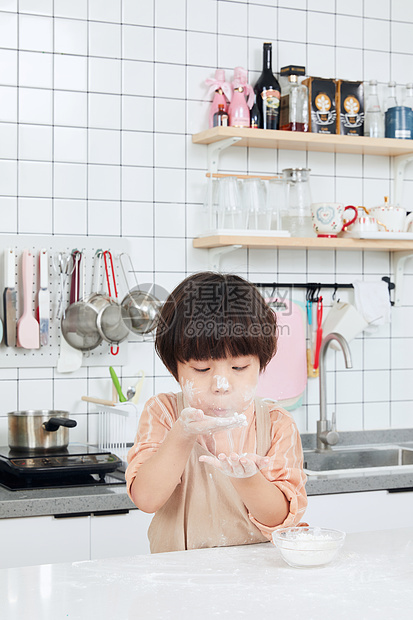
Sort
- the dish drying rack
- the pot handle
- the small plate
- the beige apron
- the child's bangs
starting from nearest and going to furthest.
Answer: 1. the child's bangs
2. the beige apron
3. the pot handle
4. the dish drying rack
5. the small plate

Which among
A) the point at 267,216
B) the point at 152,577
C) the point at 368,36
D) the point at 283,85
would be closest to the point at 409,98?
the point at 368,36

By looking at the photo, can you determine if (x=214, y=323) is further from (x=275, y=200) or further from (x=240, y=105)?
(x=240, y=105)

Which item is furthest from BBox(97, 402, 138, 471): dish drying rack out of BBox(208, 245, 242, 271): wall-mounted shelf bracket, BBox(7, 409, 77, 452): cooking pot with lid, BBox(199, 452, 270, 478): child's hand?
BBox(199, 452, 270, 478): child's hand

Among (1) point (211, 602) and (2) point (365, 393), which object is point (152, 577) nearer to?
(1) point (211, 602)

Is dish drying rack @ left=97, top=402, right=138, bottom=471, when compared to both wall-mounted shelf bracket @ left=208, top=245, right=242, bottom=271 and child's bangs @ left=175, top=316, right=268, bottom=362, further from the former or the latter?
child's bangs @ left=175, top=316, right=268, bottom=362

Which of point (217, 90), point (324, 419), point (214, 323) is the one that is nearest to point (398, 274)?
point (324, 419)

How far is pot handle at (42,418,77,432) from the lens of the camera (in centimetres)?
203

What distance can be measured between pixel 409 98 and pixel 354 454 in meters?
1.28

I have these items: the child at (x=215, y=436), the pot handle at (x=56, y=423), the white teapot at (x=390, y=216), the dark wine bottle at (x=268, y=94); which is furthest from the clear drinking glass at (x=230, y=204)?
the child at (x=215, y=436)

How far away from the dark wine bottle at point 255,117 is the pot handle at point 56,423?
112 cm

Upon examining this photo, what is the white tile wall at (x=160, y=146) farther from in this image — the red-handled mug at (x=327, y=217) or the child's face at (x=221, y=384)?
the child's face at (x=221, y=384)

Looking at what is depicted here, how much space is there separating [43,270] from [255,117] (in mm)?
844

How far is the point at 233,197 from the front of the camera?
94.7 inches

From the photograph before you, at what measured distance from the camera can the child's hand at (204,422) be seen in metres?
1.05
